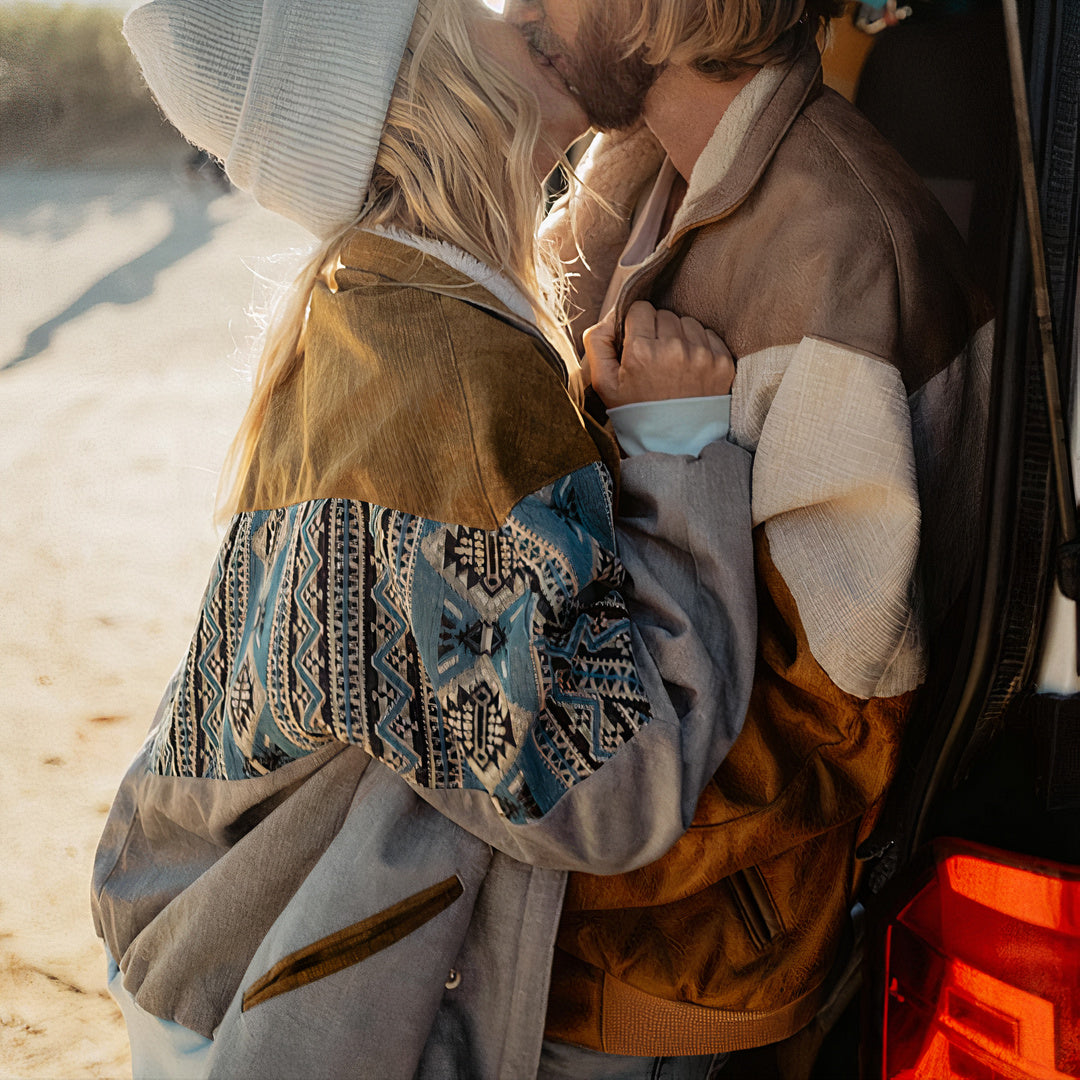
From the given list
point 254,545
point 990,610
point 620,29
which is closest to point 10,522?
point 254,545

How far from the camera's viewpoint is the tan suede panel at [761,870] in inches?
47.9

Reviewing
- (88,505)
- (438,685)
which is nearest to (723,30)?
(438,685)

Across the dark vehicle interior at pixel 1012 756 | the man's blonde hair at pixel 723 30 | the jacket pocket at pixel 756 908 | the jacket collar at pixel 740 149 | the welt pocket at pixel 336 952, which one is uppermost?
the man's blonde hair at pixel 723 30

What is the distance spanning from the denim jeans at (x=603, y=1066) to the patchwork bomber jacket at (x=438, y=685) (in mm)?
107

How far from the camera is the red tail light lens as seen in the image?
96 centimetres

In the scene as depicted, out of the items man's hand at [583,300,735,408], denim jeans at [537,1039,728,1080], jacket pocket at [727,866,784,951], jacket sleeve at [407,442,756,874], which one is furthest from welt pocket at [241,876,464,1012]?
man's hand at [583,300,735,408]

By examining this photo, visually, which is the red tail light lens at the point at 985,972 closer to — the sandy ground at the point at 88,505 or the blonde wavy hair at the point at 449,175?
the blonde wavy hair at the point at 449,175

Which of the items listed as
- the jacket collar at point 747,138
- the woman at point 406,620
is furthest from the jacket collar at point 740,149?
the woman at point 406,620

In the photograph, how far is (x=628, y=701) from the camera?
3.75 feet

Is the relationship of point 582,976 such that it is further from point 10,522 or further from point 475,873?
point 10,522

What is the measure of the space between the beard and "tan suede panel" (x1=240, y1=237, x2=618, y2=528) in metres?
0.52

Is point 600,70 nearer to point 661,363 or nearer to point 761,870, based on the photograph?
point 661,363

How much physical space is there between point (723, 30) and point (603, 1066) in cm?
157

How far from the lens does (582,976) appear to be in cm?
128
